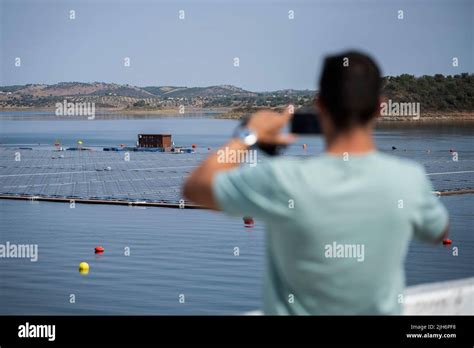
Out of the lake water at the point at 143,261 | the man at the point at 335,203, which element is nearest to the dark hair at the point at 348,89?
the man at the point at 335,203

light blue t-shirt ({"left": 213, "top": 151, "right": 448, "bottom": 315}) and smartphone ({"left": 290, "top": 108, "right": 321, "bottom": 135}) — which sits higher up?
smartphone ({"left": 290, "top": 108, "right": 321, "bottom": 135})

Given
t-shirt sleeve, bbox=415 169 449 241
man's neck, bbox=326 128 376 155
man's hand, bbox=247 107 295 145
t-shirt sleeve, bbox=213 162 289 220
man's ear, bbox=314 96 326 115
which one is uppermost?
man's ear, bbox=314 96 326 115

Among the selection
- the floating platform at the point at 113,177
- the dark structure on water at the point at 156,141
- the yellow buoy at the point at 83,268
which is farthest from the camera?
the dark structure on water at the point at 156,141

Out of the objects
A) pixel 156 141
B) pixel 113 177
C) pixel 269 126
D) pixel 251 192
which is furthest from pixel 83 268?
pixel 156 141

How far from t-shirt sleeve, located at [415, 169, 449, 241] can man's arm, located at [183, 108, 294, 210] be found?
0.54 metres

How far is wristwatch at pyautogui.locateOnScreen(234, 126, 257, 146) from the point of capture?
12.9 feet

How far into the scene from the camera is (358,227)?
3.87 metres

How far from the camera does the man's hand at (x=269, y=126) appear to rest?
3959 millimetres

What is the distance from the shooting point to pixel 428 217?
398cm

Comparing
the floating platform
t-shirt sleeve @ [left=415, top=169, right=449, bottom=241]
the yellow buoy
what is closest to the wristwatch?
t-shirt sleeve @ [left=415, top=169, right=449, bottom=241]

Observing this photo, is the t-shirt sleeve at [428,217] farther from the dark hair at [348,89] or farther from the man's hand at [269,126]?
the man's hand at [269,126]

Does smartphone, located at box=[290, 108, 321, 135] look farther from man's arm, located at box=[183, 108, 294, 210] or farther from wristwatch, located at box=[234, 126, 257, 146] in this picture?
wristwatch, located at box=[234, 126, 257, 146]

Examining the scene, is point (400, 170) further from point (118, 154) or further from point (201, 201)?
point (118, 154)
